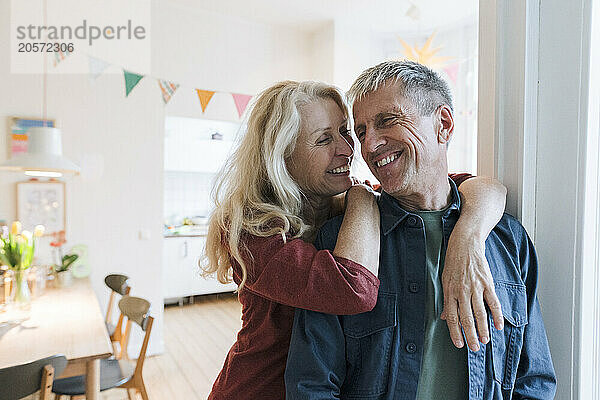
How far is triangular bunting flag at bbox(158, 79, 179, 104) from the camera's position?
161 inches

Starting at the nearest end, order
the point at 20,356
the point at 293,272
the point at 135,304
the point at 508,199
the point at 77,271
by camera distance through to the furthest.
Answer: the point at 293,272, the point at 508,199, the point at 20,356, the point at 135,304, the point at 77,271

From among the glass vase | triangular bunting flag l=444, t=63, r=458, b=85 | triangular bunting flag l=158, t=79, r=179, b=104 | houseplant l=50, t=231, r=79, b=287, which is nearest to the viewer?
the glass vase

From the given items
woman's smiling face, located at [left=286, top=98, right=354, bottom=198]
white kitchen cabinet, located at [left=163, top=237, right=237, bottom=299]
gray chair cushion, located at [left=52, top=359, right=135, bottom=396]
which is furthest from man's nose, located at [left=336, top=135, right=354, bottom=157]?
white kitchen cabinet, located at [left=163, top=237, right=237, bottom=299]

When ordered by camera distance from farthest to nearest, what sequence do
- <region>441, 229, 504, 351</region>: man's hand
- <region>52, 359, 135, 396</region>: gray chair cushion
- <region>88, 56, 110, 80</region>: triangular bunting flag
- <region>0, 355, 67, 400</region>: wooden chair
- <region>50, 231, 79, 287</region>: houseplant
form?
<region>88, 56, 110, 80</region>: triangular bunting flag → <region>50, 231, 79, 287</region>: houseplant → <region>52, 359, 135, 396</region>: gray chair cushion → <region>0, 355, 67, 400</region>: wooden chair → <region>441, 229, 504, 351</region>: man's hand

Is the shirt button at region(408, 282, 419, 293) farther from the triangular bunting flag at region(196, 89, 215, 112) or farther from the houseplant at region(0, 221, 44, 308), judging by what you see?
the triangular bunting flag at region(196, 89, 215, 112)

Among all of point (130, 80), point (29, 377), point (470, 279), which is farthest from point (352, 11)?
point (470, 279)

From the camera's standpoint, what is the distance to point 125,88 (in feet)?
12.8

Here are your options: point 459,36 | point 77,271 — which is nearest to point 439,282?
point 77,271

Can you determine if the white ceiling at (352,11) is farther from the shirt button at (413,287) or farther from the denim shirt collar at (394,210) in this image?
the shirt button at (413,287)

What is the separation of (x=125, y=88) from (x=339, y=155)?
320 cm

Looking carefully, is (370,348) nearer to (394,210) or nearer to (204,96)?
(394,210)

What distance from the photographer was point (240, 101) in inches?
189

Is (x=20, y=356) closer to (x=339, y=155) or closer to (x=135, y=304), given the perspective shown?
(x=135, y=304)

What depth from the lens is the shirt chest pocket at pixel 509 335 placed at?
0.96m
